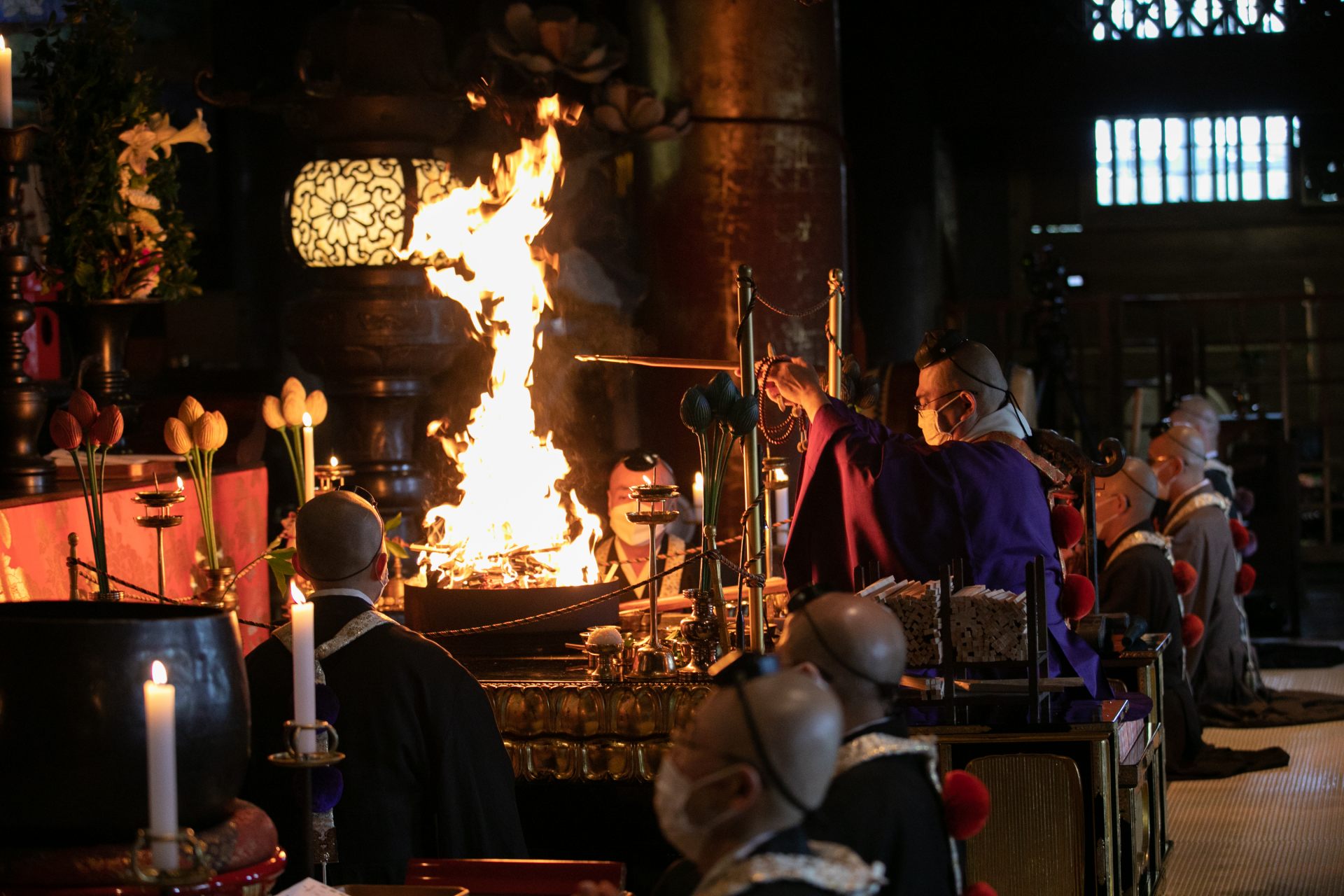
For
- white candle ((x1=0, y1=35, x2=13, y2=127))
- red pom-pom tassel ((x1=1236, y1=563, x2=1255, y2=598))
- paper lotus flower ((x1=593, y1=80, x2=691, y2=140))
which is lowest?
red pom-pom tassel ((x1=1236, y1=563, x2=1255, y2=598))

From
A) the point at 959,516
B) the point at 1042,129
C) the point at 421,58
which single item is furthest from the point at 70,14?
the point at 1042,129

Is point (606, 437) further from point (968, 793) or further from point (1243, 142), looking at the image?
point (1243, 142)

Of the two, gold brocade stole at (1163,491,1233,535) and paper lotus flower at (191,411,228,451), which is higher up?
paper lotus flower at (191,411,228,451)

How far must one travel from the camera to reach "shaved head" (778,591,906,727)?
2314 mm

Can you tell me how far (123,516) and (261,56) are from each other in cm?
399

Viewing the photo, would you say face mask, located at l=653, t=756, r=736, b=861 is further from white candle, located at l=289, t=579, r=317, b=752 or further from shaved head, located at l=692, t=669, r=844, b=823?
white candle, located at l=289, t=579, r=317, b=752

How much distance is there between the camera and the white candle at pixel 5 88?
3.91m

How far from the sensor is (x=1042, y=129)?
42.2ft

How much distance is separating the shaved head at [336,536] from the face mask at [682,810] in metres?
1.50

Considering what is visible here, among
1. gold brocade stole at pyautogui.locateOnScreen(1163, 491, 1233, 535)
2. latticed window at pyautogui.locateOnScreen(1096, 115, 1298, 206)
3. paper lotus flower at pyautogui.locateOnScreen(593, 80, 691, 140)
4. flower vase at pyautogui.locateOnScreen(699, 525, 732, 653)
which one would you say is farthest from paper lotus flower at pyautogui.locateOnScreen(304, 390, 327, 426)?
latticed window at pyautogui.locateOnScreen(1096, 115, 1298, 206)

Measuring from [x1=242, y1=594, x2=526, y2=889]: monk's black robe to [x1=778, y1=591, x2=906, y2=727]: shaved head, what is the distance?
1.15 meters

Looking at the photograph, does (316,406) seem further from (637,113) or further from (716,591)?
(637,113)

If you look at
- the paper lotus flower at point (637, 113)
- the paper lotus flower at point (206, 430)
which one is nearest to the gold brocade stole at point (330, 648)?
the paper lotus flower at point (206, 430)

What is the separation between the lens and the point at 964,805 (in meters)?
2.41
